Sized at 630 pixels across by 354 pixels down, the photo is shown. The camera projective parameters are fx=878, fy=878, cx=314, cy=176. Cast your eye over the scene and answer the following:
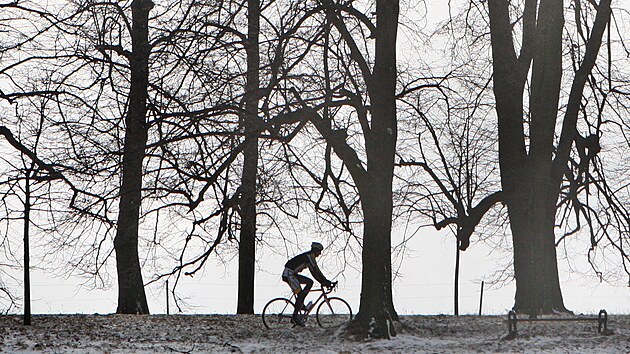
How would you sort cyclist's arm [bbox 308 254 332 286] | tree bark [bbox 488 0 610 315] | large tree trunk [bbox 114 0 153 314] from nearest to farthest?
cyclist's arm [bbox 308 254 332 286] → tree bark [bbox 488 0 610 315] → large tree trunk [bbox 114 0 153 314]

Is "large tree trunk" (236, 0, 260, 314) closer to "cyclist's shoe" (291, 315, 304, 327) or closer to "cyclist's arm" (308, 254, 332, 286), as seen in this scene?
"cyclist's arm" (308, 254, 332, 286)

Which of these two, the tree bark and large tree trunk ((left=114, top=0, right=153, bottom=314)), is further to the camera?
large tree trunk ((left=114, top=0, right=153, bottom=314))

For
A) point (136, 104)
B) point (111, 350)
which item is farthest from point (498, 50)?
point (111, 350)

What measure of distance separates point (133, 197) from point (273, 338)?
5.23 m

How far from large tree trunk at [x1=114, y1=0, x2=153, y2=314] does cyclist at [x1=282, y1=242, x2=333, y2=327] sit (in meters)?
3.29

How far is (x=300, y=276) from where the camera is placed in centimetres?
1609

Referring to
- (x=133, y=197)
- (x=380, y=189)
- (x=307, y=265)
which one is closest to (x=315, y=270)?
(x=307, y=265)

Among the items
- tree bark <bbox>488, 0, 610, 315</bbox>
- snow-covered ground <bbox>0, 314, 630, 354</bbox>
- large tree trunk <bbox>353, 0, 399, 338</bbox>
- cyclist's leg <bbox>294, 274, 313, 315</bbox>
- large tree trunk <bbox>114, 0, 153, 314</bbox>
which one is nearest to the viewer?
snow-covered ground <bbox>0, 314, 630, 354</bbox>

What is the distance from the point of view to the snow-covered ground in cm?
1266

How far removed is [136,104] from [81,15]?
8.09 ft

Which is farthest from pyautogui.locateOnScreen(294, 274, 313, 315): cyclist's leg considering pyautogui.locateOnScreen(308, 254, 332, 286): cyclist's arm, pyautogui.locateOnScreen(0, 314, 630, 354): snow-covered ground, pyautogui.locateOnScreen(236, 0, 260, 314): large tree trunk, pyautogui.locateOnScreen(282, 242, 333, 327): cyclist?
pyautogui.locateOnScreen(236, 0, 260, 314): large tree trunk

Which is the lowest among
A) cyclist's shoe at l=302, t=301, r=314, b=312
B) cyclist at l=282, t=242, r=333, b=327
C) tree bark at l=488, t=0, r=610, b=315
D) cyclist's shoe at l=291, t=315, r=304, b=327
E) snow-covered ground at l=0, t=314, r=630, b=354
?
snow-covered ground at l=0, t=314, r=630, b=354

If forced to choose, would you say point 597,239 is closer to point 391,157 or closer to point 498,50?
point 498,50

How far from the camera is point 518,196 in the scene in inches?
695
